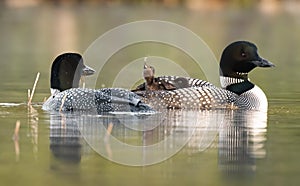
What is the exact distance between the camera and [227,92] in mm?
11836

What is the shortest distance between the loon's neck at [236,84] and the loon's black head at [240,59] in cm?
6

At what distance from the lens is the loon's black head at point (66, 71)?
11828mm

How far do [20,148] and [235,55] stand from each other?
4.39 m

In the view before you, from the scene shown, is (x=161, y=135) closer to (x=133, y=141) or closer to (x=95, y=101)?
(x=133, y=141)

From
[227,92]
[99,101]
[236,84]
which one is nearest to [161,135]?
[99,101]

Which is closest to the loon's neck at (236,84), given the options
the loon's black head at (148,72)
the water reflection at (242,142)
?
the water reflection at (242,142)

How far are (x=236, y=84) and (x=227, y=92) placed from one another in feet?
1.38

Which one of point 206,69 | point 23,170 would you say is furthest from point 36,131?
point 206,69

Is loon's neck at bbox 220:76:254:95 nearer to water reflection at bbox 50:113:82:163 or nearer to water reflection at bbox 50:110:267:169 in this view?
water reflection at bbox 50:110:267:169

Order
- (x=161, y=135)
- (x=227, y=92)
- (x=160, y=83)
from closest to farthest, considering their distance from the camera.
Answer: (x=161, y=135), (x=160, y=83), (x=227, y=92)

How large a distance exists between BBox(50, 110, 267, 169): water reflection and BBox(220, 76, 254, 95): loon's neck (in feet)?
2.66

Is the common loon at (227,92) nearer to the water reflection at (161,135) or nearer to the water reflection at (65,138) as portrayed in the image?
the water reflection at (161,135)

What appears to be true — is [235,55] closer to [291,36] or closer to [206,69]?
[206,69]

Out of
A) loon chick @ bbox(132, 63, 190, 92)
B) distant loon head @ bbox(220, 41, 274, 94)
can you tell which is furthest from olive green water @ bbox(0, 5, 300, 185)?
loon chick @ bbox(132, 63, 190, 92)
